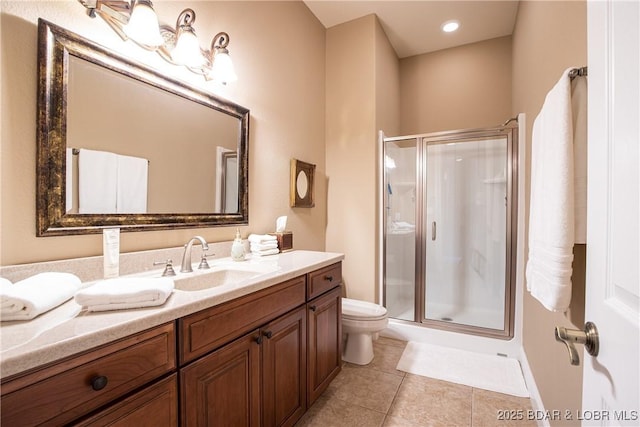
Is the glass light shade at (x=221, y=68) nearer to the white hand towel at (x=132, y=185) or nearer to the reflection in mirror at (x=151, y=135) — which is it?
the reflection in mirror at (x=151, y=135)

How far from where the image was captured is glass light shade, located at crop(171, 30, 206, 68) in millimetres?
1380

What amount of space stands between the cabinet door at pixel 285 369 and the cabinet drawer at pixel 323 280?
0.13 m

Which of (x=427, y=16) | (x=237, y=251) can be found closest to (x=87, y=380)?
(x=237, y=251)

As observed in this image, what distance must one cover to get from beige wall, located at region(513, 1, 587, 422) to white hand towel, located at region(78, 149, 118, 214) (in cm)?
184

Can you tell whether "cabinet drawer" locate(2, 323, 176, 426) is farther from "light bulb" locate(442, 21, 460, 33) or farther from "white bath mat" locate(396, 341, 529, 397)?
"light bulb" locate(442, 21, 460, 33)

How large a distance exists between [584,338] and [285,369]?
115 cm

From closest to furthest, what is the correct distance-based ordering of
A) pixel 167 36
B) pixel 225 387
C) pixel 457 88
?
pixel 225 387
pixel 167 36
pixel 457 88

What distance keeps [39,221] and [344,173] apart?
217 centimetres

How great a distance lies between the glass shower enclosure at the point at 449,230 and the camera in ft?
8.31

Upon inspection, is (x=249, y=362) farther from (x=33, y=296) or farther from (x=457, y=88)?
(x=457, y=88)

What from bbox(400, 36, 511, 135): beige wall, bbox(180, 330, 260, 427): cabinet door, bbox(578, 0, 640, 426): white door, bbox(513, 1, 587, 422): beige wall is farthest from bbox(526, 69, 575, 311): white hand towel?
bbox(400, 36, 511, 135): beige wall

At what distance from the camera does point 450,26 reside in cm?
278

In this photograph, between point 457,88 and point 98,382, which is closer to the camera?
point 98,382

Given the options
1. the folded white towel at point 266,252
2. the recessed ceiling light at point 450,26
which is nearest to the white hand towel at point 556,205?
the folded white towel at point 266,252
